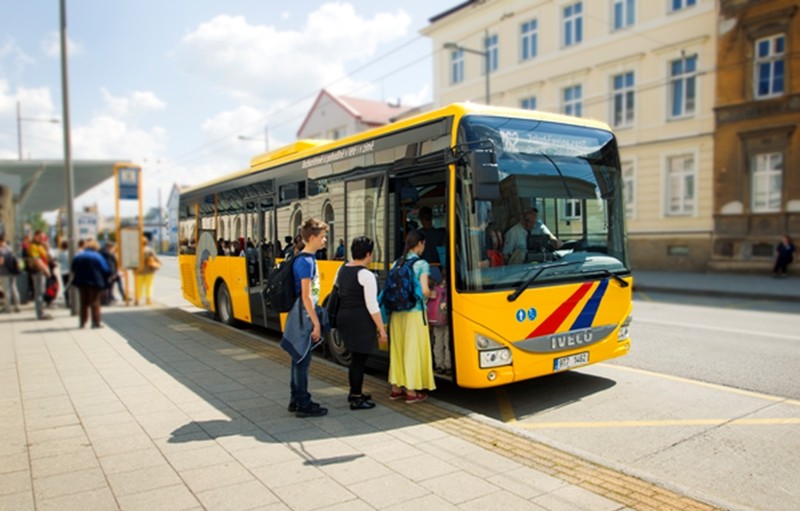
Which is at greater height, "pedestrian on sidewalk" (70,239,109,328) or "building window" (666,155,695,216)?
"building window" (666,155,695,216)

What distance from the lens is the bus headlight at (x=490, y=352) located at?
18.7ft

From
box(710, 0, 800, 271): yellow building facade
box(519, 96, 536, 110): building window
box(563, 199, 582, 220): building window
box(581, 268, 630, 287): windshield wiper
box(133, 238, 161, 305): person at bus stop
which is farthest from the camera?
box(519, 96, 536, 110): building window

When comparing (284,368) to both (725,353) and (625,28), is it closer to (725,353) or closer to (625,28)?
(725,353)

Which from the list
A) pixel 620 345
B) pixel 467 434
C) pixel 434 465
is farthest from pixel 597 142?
pixel 434 465

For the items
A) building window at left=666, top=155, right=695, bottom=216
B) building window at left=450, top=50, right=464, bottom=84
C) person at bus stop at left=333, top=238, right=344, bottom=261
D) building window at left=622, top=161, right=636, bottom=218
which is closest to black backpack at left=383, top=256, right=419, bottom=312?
person at bus stop at left=333, top=238, right=344, bottom=261

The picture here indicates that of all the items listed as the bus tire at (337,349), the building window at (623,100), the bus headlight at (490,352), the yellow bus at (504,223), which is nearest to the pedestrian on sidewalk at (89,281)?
the bus tire at (337,349)

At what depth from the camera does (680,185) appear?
24.4m

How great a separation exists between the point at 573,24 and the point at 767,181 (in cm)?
1176

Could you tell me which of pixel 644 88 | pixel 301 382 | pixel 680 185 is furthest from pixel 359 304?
pixel 644 88

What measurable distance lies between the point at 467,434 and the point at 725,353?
5.20 metres

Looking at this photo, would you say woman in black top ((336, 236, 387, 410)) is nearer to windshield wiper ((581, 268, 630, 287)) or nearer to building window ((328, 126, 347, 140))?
windshield wiper ((581, 268, 630, 287))

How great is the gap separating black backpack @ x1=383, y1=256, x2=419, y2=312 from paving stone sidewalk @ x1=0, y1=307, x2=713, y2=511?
1.04 m

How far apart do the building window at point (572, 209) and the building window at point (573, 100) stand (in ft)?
75.5

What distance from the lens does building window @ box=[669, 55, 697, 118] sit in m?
23.6
